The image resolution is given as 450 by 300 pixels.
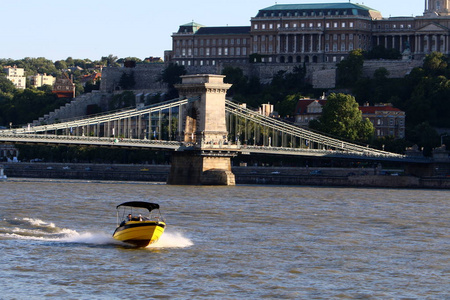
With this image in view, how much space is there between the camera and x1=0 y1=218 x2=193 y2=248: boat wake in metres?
38.4

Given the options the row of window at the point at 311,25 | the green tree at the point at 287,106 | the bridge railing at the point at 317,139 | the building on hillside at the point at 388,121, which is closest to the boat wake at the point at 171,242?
the bridge railing at the point at 317,139

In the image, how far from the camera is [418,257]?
119 ft

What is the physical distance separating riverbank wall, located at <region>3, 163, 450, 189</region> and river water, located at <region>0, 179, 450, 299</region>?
26698 millimetres

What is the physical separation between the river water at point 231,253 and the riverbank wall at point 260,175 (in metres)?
26.7

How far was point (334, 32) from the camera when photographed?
461 ft

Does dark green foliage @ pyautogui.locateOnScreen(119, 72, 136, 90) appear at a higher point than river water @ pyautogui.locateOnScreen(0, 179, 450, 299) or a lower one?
higher

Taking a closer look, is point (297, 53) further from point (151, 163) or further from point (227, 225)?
point (227, 225)

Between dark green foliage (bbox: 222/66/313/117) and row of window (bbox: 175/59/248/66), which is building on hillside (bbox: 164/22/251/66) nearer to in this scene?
row of window (bbox: 175/59/248/66)

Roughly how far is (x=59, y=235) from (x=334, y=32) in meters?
102

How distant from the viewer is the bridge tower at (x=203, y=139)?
3108 inches

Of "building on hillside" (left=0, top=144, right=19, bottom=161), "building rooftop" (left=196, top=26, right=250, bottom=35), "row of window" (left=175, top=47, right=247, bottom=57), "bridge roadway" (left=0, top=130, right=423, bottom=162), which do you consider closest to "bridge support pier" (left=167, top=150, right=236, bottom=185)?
"bridge roadway" (left=0, top=130, right=423, bottom=162)

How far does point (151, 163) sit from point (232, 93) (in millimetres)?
29498

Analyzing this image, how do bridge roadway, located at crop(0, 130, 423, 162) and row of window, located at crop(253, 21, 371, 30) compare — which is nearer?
bridge roadway, located at crop(0, 130, 423, 162)

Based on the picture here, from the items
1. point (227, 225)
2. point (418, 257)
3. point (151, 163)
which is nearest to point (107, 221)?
point (227, 225)
